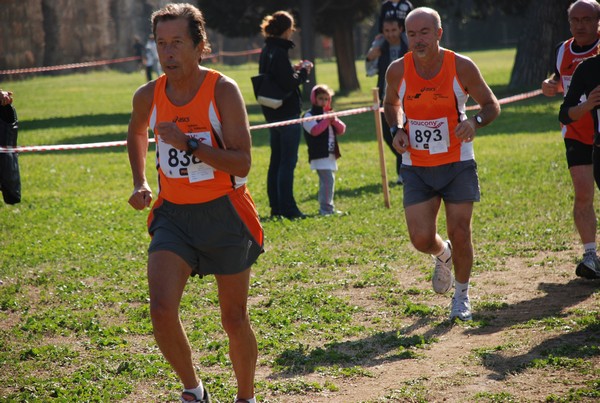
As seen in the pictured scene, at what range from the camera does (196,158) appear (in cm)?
457

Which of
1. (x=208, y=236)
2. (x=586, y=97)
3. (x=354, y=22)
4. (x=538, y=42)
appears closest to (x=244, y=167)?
(x=208, y=236)

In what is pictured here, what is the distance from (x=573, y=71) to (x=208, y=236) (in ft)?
13.0

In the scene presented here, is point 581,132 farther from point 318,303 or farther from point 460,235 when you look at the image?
point 318,303

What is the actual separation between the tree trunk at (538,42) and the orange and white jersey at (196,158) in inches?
872

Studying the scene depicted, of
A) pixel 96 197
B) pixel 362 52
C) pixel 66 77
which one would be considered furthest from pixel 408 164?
pixel 362 52

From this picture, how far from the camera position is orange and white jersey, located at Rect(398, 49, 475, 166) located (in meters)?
6.21

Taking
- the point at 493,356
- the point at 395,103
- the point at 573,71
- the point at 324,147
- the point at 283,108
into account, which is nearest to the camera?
the point at 493,356

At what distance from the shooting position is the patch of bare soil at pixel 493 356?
5.05 m

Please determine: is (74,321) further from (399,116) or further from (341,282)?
(399,116)

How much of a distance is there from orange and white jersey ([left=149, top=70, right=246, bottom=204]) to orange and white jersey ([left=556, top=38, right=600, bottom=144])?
11.5 ft

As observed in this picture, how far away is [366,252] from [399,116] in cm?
244

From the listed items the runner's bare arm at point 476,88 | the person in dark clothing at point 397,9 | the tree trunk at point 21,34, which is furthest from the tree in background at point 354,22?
the runner's bare arm at point 476,88

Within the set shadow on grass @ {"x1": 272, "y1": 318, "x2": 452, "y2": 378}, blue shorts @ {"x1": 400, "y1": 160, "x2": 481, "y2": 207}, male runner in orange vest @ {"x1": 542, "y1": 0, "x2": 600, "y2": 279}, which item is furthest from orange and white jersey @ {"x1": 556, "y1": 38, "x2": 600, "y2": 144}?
shadow on grass @ {"x1": 272, "y1": 318, "x2": 452, "y2": 378}

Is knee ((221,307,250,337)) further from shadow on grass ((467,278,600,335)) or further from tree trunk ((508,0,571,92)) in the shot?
tree trunk ((508,0,571,92))
